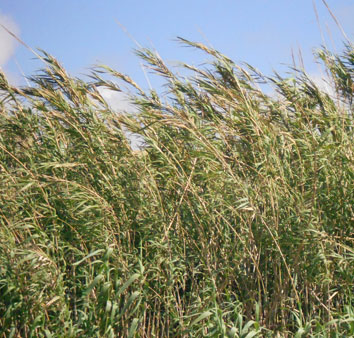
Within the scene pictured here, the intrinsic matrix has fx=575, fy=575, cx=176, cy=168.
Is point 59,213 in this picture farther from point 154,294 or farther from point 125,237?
point 154,294

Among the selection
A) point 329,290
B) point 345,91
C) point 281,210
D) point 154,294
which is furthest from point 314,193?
point 345,91

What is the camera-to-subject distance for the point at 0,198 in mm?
4812

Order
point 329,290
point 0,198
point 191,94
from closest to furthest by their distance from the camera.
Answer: point 329,290 → point 0,198 → point 191,94

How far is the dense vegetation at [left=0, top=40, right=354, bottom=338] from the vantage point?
4113 mm

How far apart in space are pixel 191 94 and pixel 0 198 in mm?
1991

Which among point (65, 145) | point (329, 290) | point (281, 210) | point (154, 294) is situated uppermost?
point (65, 145)

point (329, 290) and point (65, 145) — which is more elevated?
point (65, 145)

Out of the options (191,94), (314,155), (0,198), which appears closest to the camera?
(314,155)

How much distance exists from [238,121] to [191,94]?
730 millimetres

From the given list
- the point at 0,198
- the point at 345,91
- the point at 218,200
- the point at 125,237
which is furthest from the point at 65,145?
the point at 345,91

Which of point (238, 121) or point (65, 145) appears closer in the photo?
point (238, 121)

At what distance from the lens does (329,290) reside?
421cm

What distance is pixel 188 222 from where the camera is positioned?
4.72 metres

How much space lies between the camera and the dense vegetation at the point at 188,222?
4.11 meters
